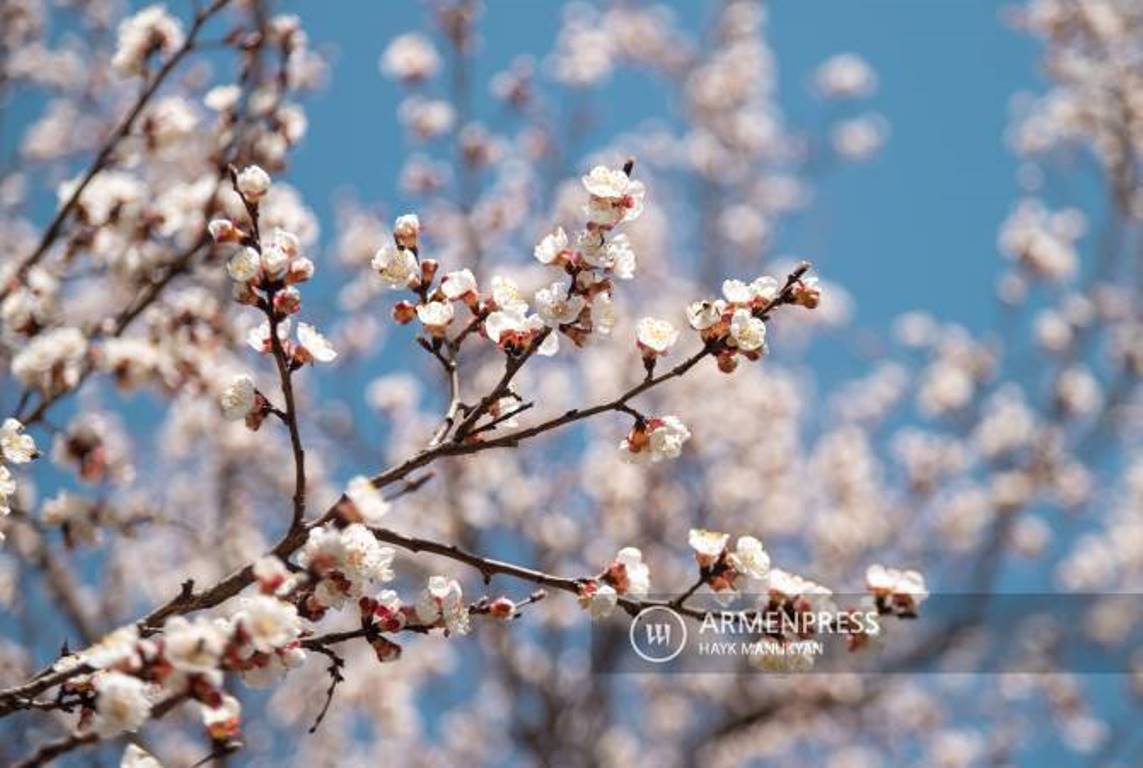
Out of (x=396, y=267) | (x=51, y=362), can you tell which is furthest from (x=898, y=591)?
(x=51, y=362)

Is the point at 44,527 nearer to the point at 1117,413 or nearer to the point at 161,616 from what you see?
the point at 161,616

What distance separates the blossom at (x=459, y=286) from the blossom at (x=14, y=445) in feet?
3.42

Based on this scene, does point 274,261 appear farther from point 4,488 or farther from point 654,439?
point 654,439

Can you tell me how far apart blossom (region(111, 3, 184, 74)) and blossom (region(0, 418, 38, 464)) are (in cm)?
184

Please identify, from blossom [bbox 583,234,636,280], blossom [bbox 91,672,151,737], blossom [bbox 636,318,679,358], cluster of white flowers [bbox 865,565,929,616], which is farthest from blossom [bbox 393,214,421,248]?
cluster of white flowers [bbox 865,565,929,616]

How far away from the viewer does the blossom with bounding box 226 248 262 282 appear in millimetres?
2438

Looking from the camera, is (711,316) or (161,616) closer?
(161,616)

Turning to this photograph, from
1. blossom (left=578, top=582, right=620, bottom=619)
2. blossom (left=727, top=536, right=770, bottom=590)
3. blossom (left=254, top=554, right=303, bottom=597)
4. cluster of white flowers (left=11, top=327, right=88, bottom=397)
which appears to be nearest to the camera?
blossom (left=254, top=554, right=303, bottom=597)

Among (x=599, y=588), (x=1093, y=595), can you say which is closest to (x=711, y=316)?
(x=599, y=588)

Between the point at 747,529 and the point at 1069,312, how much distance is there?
306 centimetres

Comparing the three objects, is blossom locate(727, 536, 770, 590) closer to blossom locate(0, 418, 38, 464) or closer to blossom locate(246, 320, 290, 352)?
blossom locate(246, 320, 290, 352)

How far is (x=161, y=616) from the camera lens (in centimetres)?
221

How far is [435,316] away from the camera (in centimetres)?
259

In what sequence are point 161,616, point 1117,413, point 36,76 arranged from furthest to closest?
1. point 1117,413
2. point 36,76
3. point 161,616
